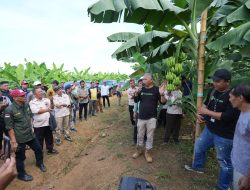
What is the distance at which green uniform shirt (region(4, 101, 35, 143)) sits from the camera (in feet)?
16.7

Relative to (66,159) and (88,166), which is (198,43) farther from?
(66,159)

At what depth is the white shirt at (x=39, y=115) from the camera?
244 inches

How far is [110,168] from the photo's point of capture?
228 inches

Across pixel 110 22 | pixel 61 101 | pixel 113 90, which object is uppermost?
pixel 110 22

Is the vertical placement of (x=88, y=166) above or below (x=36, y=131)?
below

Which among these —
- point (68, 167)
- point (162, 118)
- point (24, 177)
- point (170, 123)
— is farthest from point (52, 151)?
point (162, 118)

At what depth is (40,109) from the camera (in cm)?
621

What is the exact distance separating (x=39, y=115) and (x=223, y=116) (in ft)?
14.6

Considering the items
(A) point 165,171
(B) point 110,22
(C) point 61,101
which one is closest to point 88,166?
(A) point 165,171

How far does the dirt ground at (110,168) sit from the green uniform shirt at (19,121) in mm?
1070

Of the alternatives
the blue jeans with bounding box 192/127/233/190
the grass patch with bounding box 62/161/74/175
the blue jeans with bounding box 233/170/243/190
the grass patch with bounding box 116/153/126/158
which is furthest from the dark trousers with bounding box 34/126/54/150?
the blue jeans with bounding box 233/170/243/190

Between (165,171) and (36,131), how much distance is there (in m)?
3.37

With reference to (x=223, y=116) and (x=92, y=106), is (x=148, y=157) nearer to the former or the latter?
(x=223, y=116)

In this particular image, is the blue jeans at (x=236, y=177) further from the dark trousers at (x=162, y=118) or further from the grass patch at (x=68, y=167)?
the dark trousers at (x=162, y=118)
